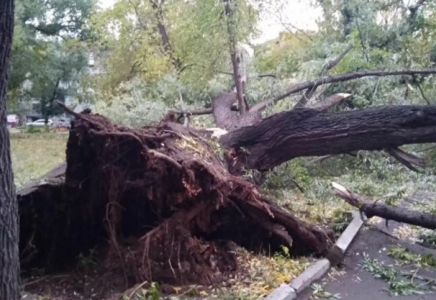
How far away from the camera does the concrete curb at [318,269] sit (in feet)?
15.2

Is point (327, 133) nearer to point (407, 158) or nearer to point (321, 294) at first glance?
point (407, 158)

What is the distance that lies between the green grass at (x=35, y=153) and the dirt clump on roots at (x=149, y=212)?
221 centimetres

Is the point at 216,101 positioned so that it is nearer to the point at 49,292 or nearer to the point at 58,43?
the point at 49,292

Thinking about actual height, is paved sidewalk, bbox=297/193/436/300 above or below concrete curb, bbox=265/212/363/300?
below

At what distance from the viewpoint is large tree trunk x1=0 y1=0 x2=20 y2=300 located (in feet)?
9.32

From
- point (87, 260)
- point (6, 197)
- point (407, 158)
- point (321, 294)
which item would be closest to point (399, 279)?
point (321, 294)

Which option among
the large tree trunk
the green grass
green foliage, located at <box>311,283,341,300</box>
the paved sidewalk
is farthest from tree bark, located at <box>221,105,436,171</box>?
the large tree trunk

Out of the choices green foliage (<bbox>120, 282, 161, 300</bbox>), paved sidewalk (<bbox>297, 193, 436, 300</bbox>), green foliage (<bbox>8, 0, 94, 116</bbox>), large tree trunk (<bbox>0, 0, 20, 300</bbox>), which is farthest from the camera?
green foliage (<bbox>8, 0, 94, 116</bbox>)

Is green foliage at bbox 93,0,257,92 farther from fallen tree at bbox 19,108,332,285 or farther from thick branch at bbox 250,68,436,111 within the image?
fallen tree at bbox 19,108,332,285

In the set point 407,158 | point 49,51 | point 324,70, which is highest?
point 49,51

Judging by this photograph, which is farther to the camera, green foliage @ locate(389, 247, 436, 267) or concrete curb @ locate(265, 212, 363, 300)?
green foliage @ locate(389, 247, 436, 267)

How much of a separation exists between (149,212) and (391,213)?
271cm

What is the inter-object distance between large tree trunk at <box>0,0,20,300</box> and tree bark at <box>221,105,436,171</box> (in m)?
3.97

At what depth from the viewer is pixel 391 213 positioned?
6.20m
